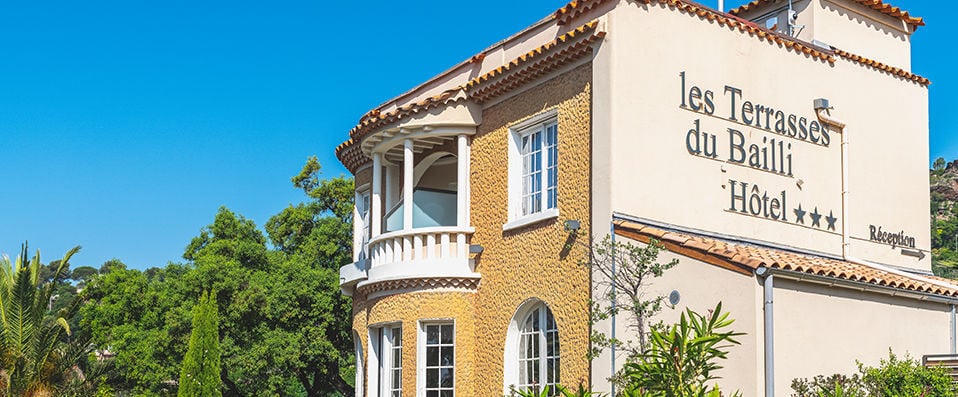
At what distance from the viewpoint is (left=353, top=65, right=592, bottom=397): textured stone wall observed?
16469 millimetres

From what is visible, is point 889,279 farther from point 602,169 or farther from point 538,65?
point 538,65

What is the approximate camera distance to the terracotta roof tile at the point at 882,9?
66.2 feet

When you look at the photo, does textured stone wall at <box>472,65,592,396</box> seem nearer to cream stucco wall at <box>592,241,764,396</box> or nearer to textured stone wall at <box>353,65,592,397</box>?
textured stone wall at <box>353,65,592,397</box>

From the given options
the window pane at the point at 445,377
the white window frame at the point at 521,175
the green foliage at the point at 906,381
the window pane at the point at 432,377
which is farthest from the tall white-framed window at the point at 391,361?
the green foliage at the point at 906,381

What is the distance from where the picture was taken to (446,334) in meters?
18.9

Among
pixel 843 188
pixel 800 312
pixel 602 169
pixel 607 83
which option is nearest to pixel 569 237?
pixel 602 169

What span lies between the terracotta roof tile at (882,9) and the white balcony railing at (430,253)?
6.54 meters

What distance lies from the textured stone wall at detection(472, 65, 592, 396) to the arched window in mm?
167

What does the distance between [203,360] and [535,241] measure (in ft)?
33.5

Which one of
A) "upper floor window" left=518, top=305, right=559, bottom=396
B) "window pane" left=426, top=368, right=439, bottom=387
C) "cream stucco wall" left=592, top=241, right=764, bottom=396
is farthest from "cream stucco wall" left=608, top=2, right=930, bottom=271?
"window pane" left=426, top=368, right=439, bottom=387

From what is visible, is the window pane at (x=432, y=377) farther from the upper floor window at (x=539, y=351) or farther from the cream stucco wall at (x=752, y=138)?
the cream stucco wall at (x=752, y=138)

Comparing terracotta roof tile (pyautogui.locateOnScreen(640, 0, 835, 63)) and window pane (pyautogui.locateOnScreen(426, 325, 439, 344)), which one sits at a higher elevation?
terracotta roof tile (pyautogui.locateOnScreen(640, 0, 835, 63))

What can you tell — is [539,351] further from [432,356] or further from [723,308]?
[723,308]

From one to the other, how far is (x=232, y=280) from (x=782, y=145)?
623 inches
